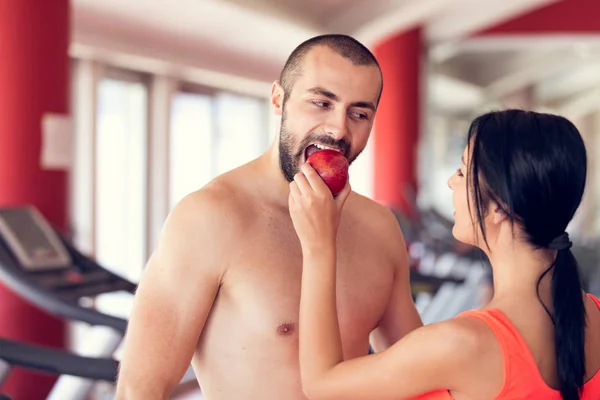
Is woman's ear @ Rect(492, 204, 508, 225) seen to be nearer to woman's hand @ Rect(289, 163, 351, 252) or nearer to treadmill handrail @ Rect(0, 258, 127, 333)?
woman's hand @ Rect(289, 163, 351, 252)

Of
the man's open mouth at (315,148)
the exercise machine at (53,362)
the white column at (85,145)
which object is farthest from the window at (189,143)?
the man's open mouth at (315,148)

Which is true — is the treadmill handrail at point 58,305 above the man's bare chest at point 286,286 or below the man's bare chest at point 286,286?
below

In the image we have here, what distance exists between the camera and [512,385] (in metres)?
1.25

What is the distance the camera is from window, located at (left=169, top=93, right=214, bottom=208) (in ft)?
22.6

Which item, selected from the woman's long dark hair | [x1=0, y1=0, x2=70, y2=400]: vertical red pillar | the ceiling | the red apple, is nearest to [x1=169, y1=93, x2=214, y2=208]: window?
the ceiling

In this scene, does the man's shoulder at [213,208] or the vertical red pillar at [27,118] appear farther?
the vertical red pillar at [27,118]

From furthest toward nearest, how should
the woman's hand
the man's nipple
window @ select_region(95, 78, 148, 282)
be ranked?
window @ select_region(95, 78, 148, 282)
the man's nipple
the woman's hand

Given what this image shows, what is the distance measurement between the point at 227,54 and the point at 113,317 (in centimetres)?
445

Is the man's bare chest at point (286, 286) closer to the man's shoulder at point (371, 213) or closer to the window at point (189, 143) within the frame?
the man's shoulder at point (371, 213)

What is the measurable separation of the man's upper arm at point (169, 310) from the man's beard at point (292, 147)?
0.24m

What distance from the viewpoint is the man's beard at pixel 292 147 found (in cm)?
160

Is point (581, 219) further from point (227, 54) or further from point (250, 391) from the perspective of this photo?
point (250, 391)

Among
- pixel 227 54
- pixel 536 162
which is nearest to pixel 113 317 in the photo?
pixel 536 162

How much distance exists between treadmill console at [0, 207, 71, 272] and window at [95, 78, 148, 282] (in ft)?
8.21
